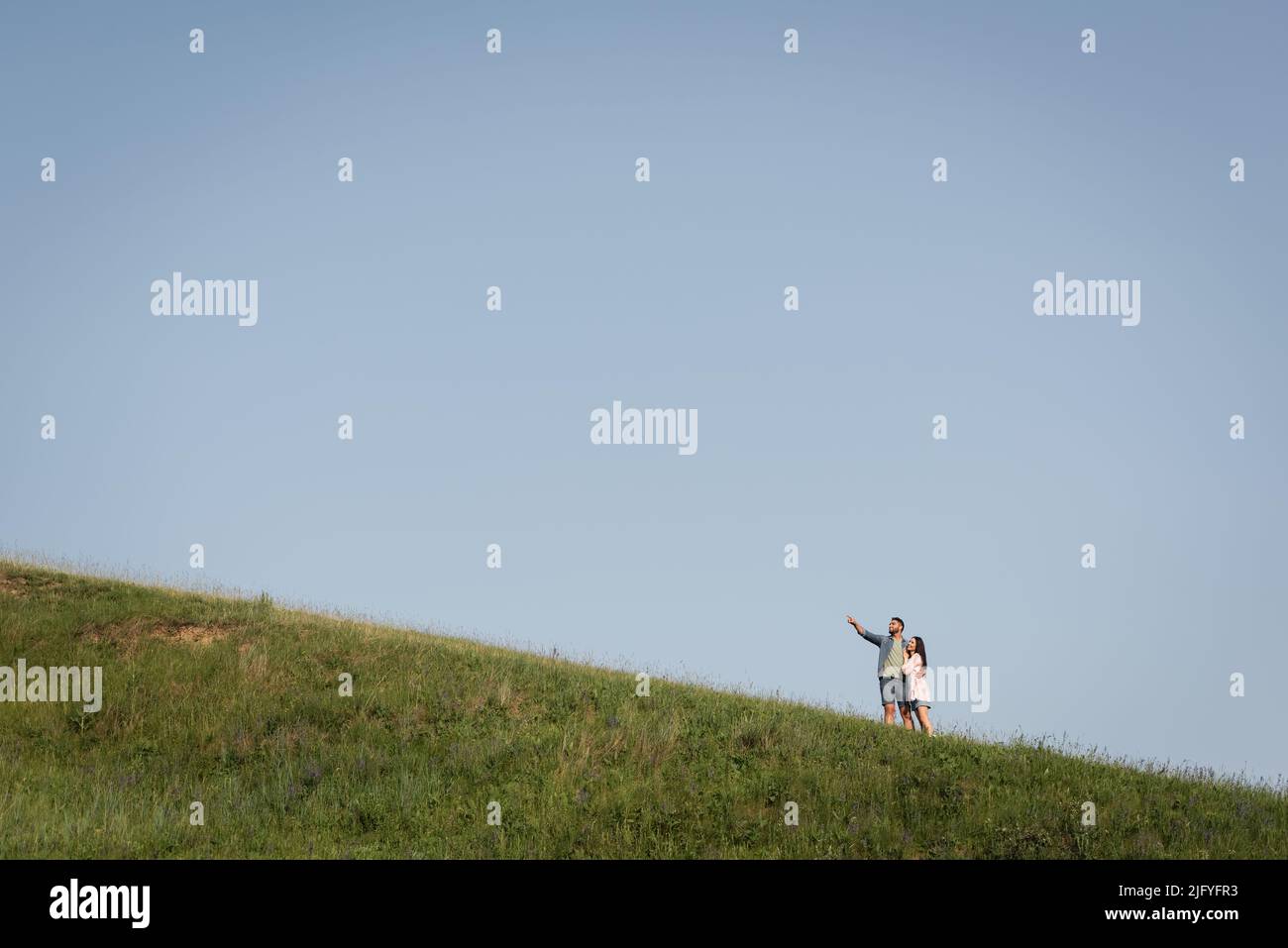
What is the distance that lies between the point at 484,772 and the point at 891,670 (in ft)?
29.4

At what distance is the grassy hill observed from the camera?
1814cm

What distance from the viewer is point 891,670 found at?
24031 millimetres

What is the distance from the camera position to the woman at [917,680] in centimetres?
2370

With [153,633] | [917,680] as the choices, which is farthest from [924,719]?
[153,633]

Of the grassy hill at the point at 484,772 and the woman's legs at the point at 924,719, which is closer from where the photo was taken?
the grassy hill at the point at 484,772

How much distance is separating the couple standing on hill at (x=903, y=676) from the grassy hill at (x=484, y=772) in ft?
2.90

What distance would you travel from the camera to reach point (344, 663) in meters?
26.5
